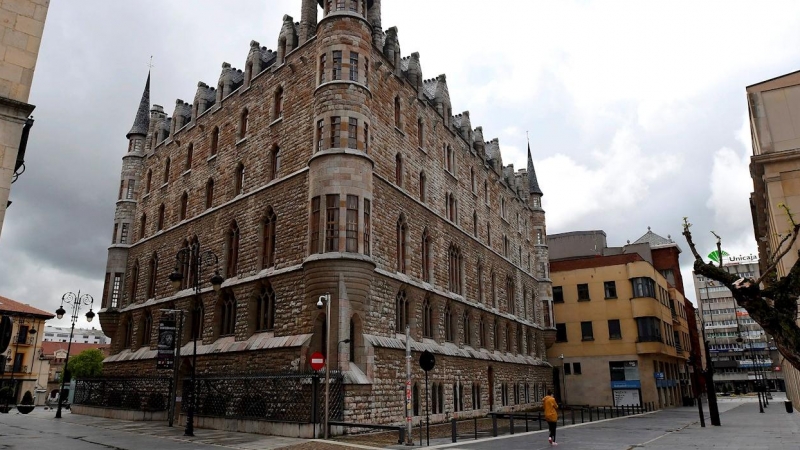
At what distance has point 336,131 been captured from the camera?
920 inches

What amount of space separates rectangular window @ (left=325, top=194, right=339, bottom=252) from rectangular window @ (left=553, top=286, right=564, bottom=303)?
35.7 meters

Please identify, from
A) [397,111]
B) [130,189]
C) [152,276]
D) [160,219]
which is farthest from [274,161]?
[130,189]

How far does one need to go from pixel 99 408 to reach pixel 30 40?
25302mm

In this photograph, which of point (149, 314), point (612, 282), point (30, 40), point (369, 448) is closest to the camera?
point (30, 40)

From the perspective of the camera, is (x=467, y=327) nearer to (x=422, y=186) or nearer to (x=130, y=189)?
(x=422, y=186)

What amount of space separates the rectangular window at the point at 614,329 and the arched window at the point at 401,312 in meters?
28.5

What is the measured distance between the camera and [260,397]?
69.8ft

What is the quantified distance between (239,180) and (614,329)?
35.6 meters

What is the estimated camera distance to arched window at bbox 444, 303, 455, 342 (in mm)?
31009

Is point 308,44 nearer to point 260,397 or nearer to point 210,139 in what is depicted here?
point 210,139

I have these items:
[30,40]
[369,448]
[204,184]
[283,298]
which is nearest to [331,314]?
[283,298]

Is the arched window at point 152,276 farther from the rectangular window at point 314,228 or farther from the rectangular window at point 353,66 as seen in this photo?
the rectangular window at point 353,66

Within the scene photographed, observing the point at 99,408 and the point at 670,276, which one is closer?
the point at 99,408

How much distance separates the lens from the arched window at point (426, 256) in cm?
2945
